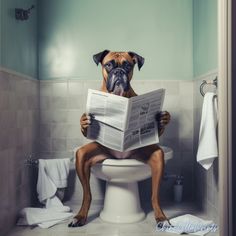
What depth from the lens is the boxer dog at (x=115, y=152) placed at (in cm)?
174

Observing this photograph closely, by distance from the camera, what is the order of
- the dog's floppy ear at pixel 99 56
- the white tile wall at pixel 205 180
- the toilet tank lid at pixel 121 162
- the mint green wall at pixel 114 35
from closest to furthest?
the toilet tank lid at pixel 121 162 < the white tile wall at pixel 205 180 < the dog's floppy ear at pixel 99 56 < the mint green wall at pixel 114 35

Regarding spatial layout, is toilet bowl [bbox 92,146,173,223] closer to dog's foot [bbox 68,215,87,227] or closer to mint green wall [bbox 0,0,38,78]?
dog's foot [bbox 68,215,87,227]

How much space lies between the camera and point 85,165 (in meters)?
1.75

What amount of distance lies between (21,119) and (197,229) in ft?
3.68

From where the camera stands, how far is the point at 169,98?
228 centimetres

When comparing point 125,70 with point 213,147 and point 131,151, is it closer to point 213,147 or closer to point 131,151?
point 131,151

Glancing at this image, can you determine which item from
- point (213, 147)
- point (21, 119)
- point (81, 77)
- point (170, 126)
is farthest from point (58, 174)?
point (213, 147)

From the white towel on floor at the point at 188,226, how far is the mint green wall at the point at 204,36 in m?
0.83

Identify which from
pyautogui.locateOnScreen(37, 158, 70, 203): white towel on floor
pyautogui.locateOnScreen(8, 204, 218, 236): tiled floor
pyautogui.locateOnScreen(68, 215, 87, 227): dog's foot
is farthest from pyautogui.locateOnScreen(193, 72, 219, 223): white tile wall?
pyautogui.locateOnScreen(37, 158, 70, 203): white towel on floor

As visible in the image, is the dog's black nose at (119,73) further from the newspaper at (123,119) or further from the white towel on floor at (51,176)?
the white towel on floor at (51,176)

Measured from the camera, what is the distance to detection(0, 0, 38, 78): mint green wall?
163cm

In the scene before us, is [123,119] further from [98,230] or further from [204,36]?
[204,36]

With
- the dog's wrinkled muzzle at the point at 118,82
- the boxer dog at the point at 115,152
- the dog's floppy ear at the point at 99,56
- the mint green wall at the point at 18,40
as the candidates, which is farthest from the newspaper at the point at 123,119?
the mint green wall at the point at 18,40

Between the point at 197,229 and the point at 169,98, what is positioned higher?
the point at 169,98
